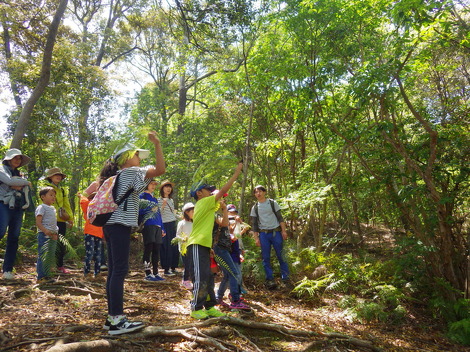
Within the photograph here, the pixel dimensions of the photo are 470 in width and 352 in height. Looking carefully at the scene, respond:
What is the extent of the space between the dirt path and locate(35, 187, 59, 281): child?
27 centimetres

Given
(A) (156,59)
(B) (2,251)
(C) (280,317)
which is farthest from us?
(A) (156,59)

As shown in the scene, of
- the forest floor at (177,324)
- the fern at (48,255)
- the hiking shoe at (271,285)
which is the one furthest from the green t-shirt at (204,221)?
the hiking shoe at (271,285)

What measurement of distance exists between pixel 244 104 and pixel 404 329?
9.08 meters

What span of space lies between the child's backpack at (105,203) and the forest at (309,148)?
716 mm

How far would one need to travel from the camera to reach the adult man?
6.77m

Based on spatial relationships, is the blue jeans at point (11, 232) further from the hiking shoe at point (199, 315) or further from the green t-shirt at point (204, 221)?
the hiking shoe at point (199, 315)

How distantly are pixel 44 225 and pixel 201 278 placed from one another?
312 centimetres

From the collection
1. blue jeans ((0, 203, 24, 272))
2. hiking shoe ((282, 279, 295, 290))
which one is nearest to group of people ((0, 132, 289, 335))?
blue jeans ((0, 203, 24, 272))

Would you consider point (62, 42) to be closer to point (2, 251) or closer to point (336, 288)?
point (2, 251)

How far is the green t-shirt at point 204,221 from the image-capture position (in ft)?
13.8

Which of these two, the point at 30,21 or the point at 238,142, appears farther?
the point at 238,142

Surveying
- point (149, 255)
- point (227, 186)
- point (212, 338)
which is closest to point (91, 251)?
point (149, 255)

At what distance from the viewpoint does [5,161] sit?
218 inches

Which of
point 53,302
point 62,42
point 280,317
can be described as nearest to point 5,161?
point 53,302
